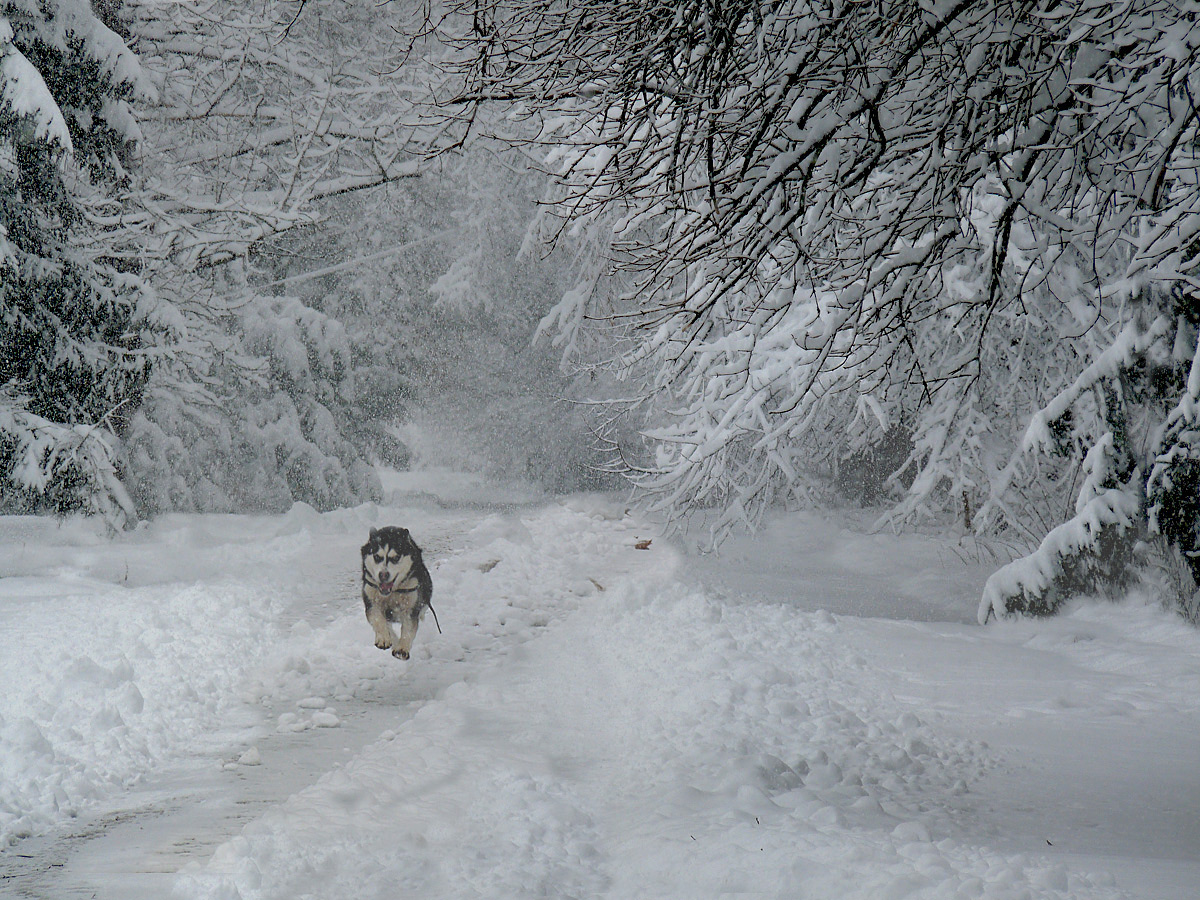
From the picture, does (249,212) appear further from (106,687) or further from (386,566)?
(106,687)

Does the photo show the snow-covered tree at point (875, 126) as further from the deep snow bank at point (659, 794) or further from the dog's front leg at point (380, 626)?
the dog's front leg at point (380, 626)

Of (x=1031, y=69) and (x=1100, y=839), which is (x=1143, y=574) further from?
(x=1031, y=69)

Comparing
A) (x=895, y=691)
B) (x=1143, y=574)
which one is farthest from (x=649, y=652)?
(x=1143, y=574)

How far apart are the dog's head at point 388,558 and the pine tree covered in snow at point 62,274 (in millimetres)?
4354

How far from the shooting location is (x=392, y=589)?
9.13m

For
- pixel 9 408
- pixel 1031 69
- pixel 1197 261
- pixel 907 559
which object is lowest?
pixel 907 559

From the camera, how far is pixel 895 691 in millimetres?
7738

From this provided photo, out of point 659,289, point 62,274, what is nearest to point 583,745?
point 659,289

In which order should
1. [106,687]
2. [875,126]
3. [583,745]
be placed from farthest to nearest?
1. [106,687]
2. [583,745]
3. [875,126]

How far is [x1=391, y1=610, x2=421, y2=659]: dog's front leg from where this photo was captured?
8.88 meters

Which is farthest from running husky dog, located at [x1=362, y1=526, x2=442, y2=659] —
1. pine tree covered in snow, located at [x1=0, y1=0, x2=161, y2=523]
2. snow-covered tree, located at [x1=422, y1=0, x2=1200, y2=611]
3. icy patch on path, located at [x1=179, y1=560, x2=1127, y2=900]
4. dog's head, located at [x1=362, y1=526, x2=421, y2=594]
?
snow-covered tree, located at [x1=422, y1=0, x2=1200, y2=611]

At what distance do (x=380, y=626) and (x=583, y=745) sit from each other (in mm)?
3297

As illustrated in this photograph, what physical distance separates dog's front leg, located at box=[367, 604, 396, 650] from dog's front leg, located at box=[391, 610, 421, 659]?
0.26 ft

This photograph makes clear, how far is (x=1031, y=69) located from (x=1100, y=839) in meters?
3.76
